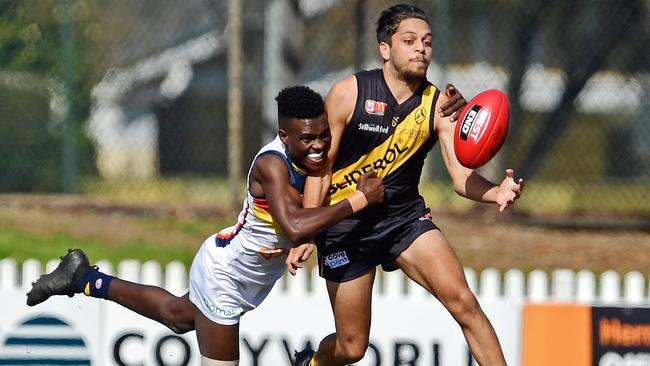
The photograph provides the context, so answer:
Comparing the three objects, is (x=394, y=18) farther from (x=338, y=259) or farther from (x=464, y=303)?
(x=464, y=303)

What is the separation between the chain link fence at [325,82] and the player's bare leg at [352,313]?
4.99 m

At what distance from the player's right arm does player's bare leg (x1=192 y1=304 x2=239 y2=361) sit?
0.73 m

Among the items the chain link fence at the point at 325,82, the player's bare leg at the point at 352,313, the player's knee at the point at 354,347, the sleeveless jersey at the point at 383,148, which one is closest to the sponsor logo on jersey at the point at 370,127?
the sleeveless jersey at the point at 383,148

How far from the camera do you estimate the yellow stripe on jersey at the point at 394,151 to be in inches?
245

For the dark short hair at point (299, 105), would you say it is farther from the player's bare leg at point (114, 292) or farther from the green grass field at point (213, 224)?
the green grass field at point (213, 224)

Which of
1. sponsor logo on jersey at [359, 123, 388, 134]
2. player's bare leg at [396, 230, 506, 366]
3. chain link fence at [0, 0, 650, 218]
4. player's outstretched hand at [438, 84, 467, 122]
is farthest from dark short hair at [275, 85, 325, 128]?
chain link fence at [0, 0, 650, 218]

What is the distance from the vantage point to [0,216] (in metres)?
11.3

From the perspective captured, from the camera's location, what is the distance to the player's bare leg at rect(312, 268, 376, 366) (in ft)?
21.0

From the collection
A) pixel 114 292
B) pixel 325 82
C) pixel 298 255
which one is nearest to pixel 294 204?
pixel 298 255

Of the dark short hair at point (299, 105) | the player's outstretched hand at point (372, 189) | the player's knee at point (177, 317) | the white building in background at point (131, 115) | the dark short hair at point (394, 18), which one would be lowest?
the player's knee at point (177, 317)

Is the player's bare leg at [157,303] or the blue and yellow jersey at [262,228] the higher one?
the blue and yellow jersey at [262,228]

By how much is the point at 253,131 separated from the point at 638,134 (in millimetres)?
3711

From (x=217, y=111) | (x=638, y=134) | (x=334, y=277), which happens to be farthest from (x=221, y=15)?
(x=334, y=277)

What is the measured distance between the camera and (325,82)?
1153cm
